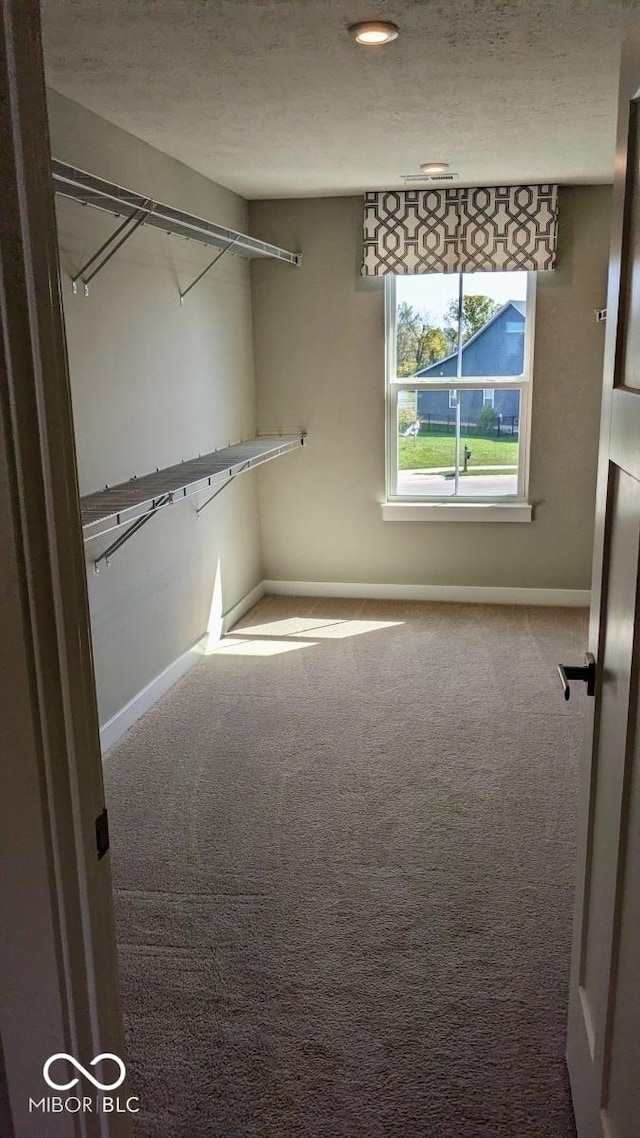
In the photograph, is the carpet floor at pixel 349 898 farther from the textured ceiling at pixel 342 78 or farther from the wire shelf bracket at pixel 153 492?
the textured ceiling at pixel 342 78

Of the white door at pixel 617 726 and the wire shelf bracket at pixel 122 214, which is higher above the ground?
the wire shelf bracket at pixel 122 214

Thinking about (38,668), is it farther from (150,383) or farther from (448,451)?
(448,451)

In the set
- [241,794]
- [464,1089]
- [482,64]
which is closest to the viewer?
[464,1089]

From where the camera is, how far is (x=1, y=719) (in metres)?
0.89

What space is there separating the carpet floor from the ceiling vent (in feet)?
7.69

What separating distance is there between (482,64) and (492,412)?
2.54 m

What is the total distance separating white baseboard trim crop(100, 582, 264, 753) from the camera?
3.37 m

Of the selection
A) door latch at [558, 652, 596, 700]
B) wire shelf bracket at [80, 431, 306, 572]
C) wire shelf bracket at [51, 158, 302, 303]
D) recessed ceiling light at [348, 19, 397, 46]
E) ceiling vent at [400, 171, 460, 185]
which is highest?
ceiling vent at [400, 171, 460, 185]

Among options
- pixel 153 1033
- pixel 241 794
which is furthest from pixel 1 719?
pixel 241 794

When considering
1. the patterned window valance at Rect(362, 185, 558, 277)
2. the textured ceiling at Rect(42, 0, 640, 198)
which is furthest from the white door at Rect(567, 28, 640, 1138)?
the patterned window valance at Rect(362, 185, 558, 277)

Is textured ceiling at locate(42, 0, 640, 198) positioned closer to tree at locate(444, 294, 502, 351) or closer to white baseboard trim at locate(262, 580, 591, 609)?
tree at locate(444, 294, 502, 351)

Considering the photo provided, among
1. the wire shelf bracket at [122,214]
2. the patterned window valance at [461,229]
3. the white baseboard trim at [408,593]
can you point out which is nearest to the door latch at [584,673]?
the wire shelf bracket at [122,214]

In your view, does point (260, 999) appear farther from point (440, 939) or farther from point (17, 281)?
point (17, 281)

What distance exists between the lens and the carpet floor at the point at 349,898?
5.82ft
